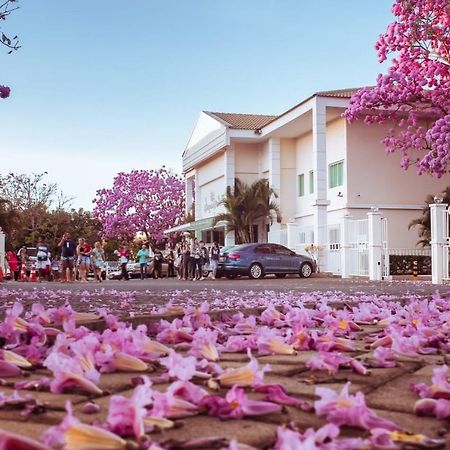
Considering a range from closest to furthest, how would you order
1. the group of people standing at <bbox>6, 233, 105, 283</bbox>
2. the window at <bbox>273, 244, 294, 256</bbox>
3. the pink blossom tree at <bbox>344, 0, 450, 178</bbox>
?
the pink blossom tree at <bbox>344, 0, 450, 178</bbox> < the group of people standing at <bbox>6, 233, 105, 283</bbox> < the window at <bbox>273, 244, 294, 256</bbox>

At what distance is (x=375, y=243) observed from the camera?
71.5ft

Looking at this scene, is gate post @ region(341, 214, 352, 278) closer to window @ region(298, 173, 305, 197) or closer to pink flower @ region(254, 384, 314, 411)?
window @ region(298, 173, 305, 197)

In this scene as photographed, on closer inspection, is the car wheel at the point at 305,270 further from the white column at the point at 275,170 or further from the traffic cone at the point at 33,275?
the traffic cone at the point at 33,275

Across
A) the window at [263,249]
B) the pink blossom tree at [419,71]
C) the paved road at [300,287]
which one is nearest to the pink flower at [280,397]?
the paved road at [300,287]

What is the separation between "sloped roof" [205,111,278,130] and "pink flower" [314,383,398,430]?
32.5m

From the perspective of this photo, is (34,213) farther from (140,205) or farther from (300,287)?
(300,287)

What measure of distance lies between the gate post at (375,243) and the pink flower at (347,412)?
19841mm

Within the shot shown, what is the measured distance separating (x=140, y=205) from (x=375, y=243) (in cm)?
3439

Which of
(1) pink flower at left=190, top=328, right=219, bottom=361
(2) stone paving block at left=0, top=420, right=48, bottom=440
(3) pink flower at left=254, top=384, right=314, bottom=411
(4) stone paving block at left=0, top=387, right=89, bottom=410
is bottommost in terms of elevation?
(2) stone paving block at left=0, top=420, right=48, bottom=440

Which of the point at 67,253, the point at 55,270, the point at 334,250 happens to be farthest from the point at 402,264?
the point at 55,270

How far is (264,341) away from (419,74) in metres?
18.4

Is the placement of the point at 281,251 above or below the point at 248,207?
below

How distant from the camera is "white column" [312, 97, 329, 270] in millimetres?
28031

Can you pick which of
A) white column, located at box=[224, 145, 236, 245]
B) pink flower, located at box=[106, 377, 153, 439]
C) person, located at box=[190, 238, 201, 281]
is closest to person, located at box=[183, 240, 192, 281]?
person, located at box=[190, 238, 201, 281]
